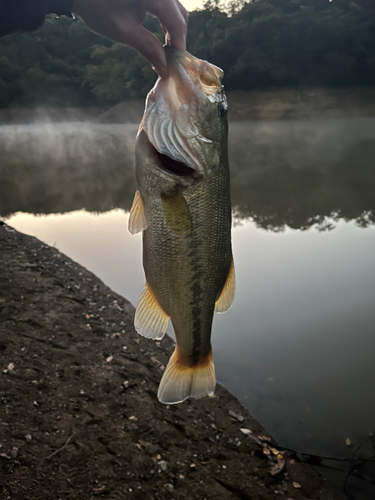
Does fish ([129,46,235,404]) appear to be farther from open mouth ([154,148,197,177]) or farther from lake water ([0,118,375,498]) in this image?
lake water ([0,118,375,498])

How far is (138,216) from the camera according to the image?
1802mm

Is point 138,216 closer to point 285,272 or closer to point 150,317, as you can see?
point 150,317

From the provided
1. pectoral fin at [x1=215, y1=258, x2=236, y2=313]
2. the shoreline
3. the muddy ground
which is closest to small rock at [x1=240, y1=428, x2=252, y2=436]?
the muddy ground

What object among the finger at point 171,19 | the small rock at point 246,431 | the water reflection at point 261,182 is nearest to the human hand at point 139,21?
the finger at point 171,19

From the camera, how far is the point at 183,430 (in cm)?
332

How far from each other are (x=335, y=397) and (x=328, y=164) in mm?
16161

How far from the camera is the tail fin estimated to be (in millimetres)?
2025

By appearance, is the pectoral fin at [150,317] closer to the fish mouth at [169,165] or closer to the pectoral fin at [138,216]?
the pectoral fin at [138,216]

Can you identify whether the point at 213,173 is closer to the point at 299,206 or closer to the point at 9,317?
the point at 9,317

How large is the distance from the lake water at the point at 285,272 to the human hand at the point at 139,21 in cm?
328

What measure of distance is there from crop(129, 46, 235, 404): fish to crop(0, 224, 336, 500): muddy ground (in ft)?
5.33

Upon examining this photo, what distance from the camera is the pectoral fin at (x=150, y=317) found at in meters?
1.98

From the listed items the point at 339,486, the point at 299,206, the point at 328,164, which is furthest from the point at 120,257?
the point at 328,164

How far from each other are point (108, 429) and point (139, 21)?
273cm
